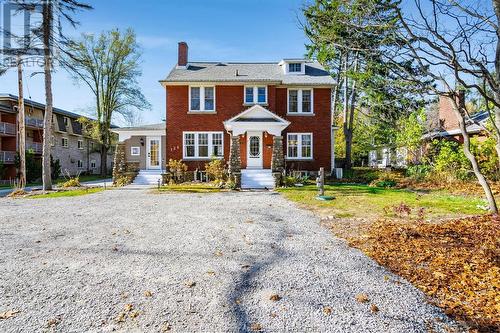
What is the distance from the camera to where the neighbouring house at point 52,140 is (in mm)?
27531

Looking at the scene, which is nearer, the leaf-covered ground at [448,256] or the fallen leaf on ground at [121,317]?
the fallen leaf on ground at [121,317]

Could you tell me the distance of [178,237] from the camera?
21.7 feet

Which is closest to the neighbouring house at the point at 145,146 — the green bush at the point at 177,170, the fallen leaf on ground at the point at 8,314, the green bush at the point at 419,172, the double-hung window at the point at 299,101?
the green bush at the point at 177,170

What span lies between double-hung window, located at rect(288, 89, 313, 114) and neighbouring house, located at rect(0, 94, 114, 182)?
20421 millimetres

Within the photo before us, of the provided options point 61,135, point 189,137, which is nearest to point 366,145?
point 189,137

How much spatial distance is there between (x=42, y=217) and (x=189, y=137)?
481 inches

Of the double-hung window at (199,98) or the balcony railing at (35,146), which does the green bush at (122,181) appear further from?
the balcony railing at (35,146)

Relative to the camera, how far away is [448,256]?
494 centimetres

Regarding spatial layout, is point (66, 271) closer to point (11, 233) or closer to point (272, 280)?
point (272, 280)

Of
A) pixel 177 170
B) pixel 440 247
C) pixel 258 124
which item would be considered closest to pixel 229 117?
pixel 258 124

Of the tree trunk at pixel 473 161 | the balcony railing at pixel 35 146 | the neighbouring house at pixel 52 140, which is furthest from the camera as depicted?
the balcony railing at pixel 35 146

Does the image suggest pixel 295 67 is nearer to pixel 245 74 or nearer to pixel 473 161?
pixel 245 74

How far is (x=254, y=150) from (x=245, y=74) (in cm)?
558

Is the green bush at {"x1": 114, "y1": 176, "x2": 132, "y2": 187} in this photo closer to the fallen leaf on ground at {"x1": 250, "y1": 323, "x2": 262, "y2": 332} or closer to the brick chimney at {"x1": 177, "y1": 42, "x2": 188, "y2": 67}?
the brick chimney at {"x1": 177, "y1": 42, "x2": 188, "y2": 67}
